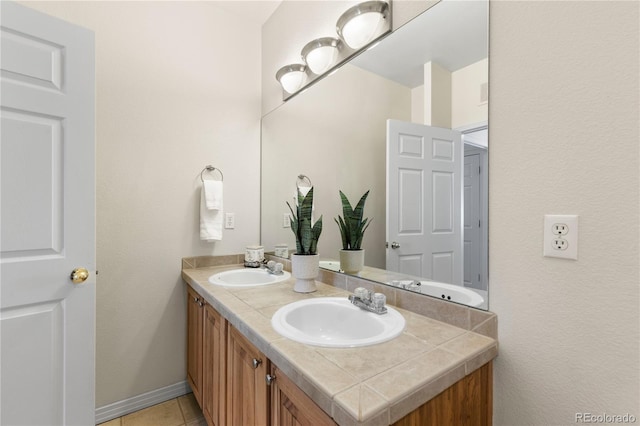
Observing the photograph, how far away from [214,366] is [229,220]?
40.0 inches

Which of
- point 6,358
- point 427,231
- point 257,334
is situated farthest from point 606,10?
point 6,358

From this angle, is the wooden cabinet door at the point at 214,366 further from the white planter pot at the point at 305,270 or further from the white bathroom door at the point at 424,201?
the white bathroom door at the point at 424,201

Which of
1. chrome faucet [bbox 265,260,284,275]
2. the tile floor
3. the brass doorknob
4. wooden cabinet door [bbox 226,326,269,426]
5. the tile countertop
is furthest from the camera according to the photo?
chrome faucet [bbox 265,260,284,275]

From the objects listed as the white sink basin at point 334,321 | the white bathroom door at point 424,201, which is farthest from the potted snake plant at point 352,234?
the white sink basin at point 334,321

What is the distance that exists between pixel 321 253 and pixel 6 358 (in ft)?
4.51

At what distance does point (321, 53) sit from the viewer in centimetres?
163

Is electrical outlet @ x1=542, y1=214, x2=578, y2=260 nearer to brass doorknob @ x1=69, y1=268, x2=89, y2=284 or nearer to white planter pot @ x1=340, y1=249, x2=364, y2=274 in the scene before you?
white planter pot @ x1=340, y1=249, x2=364, y2=274

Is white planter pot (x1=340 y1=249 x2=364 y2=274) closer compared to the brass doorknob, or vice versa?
the brass doorknob

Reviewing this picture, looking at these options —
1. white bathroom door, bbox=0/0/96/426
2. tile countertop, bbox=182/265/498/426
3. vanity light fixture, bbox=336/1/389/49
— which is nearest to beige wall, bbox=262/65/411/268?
vanity light fixture, bbox=336/1/389/49

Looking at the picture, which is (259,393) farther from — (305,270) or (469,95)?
(469,95)

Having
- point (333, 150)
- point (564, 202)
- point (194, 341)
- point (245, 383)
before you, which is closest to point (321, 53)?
point (333, 150)

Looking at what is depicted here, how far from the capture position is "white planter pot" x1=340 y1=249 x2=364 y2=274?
1.44 meters

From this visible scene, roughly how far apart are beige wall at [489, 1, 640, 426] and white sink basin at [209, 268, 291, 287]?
3.88ft

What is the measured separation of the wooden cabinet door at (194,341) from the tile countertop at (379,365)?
0.73m
